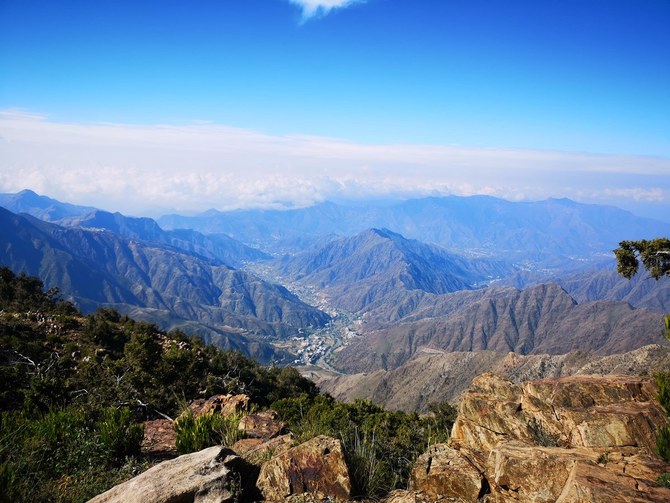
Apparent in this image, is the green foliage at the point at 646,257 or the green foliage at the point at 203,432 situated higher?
the green foliage at the point at 646,257

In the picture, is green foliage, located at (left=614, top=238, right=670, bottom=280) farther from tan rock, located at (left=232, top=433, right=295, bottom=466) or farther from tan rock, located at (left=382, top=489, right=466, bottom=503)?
tan rock, located at (left=232, top=433, right=295, bottom=466)

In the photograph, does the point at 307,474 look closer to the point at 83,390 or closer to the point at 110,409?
the point at 110,409

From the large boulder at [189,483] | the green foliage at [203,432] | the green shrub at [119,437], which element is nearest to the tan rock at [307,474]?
the large boulder at [189,483]

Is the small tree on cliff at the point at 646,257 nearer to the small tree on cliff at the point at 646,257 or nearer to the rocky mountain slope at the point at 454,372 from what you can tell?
the small tree on cliff at the point at 646,257

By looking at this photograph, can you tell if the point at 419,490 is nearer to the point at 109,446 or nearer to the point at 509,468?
the point at 509,468

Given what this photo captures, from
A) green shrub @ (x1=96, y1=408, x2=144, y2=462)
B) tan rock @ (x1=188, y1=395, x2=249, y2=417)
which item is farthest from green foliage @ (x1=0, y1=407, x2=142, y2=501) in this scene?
tan rock @ (x1=188, y1=395, x2=249, y2=417)

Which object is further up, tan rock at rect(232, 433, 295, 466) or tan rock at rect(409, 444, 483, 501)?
tan rock at rect(409, 444, 483, 501)

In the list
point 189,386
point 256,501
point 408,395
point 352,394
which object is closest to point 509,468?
point 256,501
